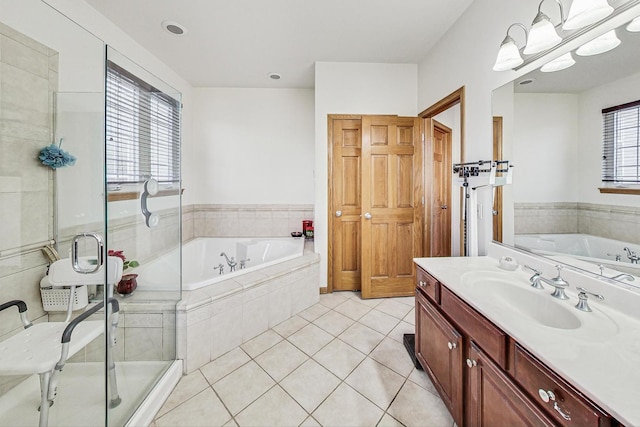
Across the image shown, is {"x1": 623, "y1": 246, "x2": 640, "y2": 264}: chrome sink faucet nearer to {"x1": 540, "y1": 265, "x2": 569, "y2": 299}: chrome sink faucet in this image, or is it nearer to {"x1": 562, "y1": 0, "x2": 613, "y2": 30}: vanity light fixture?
{"x1": 540, "y1": 265, "x2": 569, "y2": 299}: chrome sink faucet

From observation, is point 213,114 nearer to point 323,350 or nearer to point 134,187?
point 134,187

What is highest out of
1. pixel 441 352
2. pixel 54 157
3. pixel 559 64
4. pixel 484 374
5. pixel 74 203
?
pixel 559 64

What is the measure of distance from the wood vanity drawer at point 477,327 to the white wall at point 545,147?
2.60ft

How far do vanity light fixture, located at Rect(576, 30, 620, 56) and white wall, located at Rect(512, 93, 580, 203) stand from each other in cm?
18

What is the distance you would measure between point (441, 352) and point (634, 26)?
5.40ft

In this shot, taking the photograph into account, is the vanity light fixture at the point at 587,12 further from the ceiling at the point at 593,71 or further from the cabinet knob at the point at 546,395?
the cabinet knob at the point at 546,395

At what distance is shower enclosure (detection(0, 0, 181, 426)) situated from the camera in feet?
4.02

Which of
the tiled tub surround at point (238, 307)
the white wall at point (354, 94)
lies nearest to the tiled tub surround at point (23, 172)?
the tiled tub surround at point (238, 307)

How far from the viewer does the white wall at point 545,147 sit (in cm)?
119

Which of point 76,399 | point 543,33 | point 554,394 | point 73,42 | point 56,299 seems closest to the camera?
point 554,394

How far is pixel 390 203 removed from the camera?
2688mm

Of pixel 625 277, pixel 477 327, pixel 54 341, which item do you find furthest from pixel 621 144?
pixel 54 341

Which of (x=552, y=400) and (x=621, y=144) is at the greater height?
(x=621, y=144)

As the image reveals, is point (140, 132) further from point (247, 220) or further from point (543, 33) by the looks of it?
point (543, 33)
